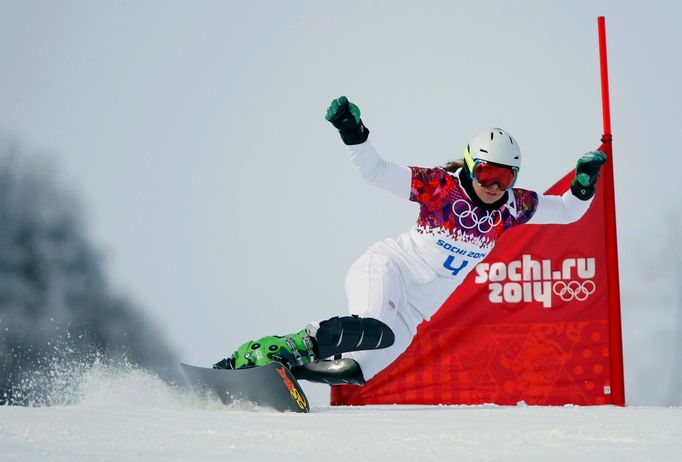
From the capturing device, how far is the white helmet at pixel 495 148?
178 inches

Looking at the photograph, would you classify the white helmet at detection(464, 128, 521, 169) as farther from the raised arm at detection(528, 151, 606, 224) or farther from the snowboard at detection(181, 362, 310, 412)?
the snowboard at detection(181, 362, 310, 412)

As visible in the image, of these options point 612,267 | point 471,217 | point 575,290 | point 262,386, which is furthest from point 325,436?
point 612,267

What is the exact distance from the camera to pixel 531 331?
580 centimetres

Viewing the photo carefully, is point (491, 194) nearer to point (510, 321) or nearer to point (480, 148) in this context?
point (480, 148)

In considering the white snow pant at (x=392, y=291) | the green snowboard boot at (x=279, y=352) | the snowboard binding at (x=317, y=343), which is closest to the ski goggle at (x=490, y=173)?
the white snow pant at (x=392, y=291)

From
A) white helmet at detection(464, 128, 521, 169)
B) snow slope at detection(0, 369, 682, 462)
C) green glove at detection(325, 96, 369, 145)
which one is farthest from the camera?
white helmet at detection(464, 128, 521, 169)

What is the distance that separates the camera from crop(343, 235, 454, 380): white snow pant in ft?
15.1

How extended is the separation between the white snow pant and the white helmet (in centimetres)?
67

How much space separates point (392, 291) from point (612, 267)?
1.96m

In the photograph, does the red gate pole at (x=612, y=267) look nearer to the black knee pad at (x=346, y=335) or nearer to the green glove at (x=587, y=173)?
the green glove at (x=587, y=173)

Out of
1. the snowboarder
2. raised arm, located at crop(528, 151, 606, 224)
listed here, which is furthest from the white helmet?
raised arm, located at crop(528, 151, 606, 224)

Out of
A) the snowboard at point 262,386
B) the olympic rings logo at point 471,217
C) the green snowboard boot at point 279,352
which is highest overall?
the olympic rings logo at point 471,217

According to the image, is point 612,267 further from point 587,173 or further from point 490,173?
point 490,173

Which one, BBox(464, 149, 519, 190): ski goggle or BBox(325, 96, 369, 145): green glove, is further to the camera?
BBox(464, 149, 519, 190): ski goggle
